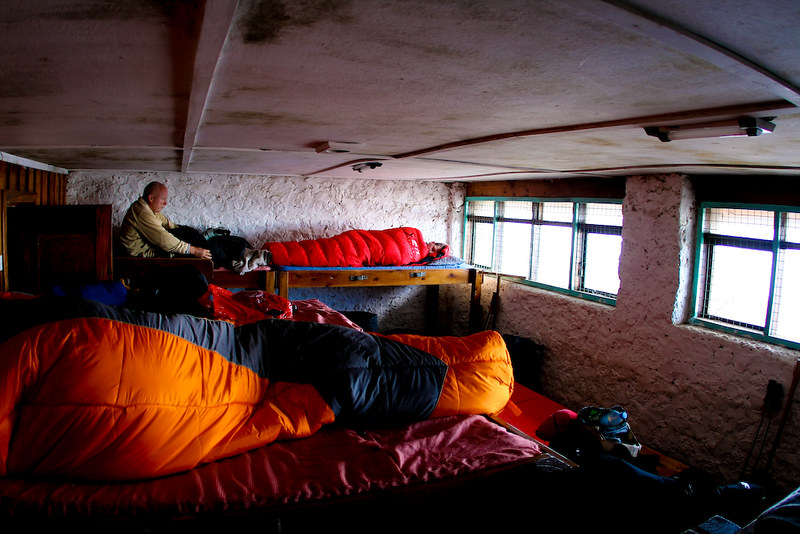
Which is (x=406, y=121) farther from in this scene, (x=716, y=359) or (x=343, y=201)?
(x=343, y=201)

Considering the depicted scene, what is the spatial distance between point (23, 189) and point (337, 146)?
7.02 feet

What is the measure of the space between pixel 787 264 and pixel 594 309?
50.5 inches

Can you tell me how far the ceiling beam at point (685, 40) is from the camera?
30.0 inches

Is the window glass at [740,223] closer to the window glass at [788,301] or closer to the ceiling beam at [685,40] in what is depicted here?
the window glass at [788,301]

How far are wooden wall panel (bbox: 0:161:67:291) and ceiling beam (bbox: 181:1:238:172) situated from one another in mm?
1743

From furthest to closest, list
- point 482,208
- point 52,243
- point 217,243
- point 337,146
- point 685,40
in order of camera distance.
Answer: point 482,208
point 217,243
point 52,243
point 337,146
point 685,40

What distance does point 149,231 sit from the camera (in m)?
3.71

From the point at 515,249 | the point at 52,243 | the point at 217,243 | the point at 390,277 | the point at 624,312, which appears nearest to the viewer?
the point at 52,243

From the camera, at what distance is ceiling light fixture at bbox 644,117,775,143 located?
55.6 inches

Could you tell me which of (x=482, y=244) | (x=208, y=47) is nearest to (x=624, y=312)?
(x=482, y=244)

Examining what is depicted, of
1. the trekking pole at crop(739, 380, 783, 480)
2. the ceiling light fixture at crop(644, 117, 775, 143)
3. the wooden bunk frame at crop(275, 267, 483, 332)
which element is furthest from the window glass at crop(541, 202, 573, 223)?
the ceiling light fixture at crop(644, 117, 775, 143)

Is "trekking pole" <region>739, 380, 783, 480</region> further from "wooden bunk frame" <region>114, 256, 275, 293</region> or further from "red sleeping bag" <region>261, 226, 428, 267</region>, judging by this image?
"wooden bunk frame" <region>114, 256, 275, 293</region>

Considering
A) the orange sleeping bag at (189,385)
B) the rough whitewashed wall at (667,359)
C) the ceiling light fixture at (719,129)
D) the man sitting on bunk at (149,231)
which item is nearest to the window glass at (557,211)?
the rough whitewashed wall at (667,359)

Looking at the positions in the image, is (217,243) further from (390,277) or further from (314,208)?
(390,277)
